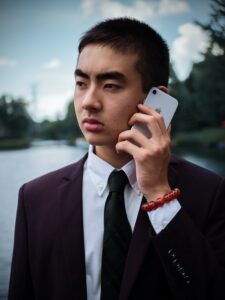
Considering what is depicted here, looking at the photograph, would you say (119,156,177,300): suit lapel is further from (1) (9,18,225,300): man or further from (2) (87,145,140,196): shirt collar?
(2) (87,145,140,196): shirt collar

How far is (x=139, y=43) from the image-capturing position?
54.7 inches

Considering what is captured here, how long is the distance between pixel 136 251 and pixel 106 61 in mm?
732

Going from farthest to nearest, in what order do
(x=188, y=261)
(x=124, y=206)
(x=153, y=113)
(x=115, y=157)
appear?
(x=115, y=157) → (x=124, y=206) → (x=153, y=113) → (x=188, y=261)

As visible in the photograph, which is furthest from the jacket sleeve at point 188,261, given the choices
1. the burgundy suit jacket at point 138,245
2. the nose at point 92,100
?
the nose at point 92,100

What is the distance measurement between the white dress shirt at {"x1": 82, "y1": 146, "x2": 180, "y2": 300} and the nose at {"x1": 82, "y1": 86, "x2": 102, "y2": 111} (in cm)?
29

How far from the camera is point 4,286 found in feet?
6.98

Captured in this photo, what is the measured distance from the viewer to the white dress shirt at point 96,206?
1.36 meters

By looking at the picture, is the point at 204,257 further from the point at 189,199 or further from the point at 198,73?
the point at 198,73

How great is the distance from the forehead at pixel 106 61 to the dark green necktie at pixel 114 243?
0.48 metres

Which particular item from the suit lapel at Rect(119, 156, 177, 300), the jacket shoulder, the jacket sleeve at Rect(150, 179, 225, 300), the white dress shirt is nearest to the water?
the jacket shoulder

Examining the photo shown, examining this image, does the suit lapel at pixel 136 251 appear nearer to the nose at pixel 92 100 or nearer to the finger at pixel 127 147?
the finger at pixel 127 147

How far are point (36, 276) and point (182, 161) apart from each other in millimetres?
808

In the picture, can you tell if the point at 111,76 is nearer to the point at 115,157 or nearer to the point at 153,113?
the point at 153,113

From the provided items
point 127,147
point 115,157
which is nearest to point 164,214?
point 127,147
